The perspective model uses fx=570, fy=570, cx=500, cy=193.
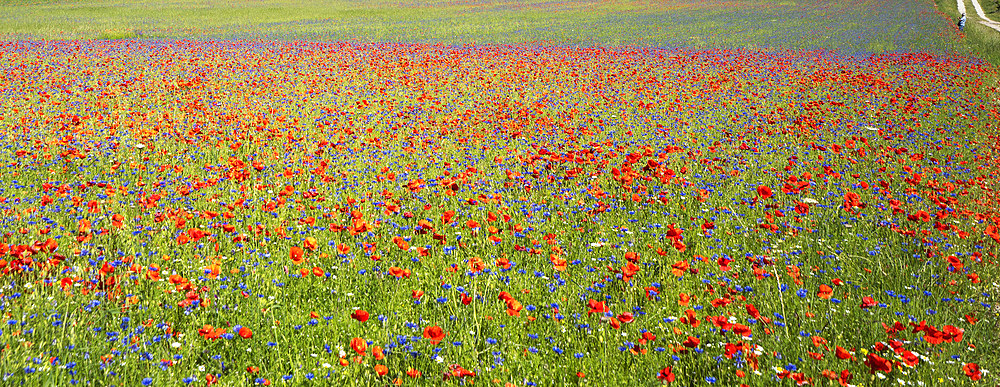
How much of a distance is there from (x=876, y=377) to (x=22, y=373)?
143 inches

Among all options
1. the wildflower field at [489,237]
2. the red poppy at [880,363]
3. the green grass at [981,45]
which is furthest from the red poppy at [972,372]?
the green grass at [981,45]

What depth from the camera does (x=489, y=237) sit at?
3.58m

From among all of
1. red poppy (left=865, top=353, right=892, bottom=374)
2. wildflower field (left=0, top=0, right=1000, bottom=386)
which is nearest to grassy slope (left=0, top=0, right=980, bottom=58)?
wildflower field (left=0, top=0, right=1000, bottom=386)

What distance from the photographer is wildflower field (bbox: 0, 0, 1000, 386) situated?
8.82ft

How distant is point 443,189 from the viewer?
5.36 m

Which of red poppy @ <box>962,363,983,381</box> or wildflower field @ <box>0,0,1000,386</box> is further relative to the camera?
wildflower field @ <box>0,0,1000,386</box>

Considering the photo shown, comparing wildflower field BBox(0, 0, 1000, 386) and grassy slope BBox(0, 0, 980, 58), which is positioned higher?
grassy slope BBox(0, 0, 980, 58)

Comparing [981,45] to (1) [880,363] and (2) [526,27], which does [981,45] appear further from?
(1) [880,363]

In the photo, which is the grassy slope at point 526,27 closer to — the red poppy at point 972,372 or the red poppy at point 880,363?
the red poppy at point 972,372

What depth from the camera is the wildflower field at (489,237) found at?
8.82ft

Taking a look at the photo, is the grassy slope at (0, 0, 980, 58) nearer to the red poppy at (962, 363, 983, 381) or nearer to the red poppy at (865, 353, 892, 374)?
the red poppy at (962, 363, 983, 381)

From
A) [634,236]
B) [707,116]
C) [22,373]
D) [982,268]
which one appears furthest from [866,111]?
[22,373]

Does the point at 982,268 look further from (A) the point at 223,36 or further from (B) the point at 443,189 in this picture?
(A) the point at 223,36

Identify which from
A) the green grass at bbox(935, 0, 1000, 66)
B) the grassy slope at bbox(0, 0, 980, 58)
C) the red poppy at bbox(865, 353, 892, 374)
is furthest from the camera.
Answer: the grassy slope at bbox(0, 0, 980, 58)
